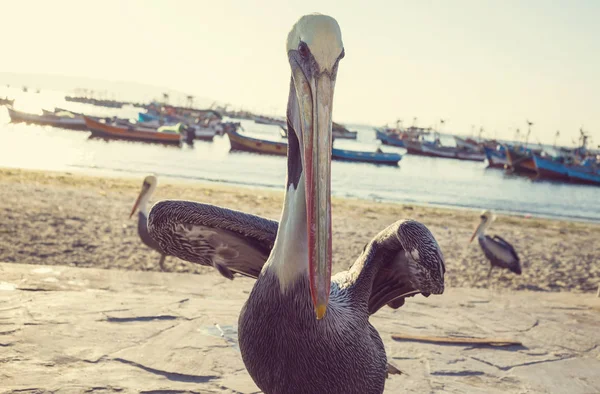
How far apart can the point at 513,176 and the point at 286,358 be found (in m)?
50.1

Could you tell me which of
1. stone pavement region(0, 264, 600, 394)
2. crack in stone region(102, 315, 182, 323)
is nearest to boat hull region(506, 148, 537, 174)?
stone pavement region(0, 264, 600, 394)

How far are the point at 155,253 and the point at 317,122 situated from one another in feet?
18.4

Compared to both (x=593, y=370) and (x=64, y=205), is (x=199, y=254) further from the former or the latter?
(x=64, y=205)

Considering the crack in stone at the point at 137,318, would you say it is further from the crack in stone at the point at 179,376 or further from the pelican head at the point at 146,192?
the pelican head at the point at 146,192

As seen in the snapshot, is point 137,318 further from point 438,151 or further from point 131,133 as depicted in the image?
point 438,151

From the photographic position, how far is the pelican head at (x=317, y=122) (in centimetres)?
189

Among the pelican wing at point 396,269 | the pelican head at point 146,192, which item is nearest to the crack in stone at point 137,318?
the pelican wing at point 396,269

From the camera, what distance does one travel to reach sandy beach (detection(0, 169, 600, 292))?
666 cm

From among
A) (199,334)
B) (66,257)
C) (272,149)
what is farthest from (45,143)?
(199,334)

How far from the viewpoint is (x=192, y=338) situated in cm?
370

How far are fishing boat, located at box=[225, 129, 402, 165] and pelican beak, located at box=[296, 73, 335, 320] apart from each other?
40.7m

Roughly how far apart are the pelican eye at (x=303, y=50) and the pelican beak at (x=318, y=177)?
8 centimetres

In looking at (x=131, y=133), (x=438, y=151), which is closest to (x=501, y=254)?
(x=131, y=133)

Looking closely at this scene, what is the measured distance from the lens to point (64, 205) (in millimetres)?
9734
